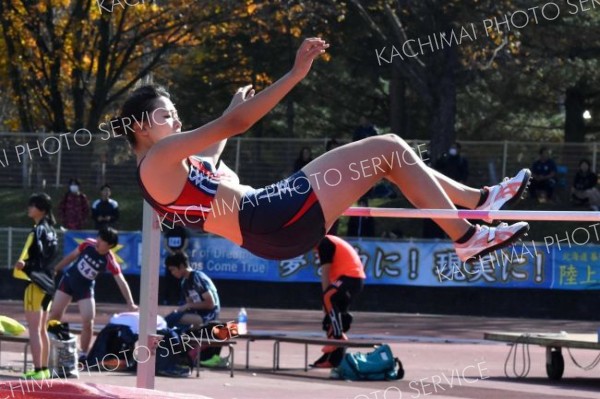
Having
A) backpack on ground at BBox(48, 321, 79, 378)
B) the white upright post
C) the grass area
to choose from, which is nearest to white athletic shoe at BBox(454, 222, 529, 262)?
the white upright post

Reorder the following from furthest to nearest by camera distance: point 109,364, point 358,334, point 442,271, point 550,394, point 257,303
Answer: point 257,303
point 442,271
point 358,334
point 109,364
point 550,394

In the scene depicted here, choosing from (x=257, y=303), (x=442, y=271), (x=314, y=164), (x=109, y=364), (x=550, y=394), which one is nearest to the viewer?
(x=314, y=164)

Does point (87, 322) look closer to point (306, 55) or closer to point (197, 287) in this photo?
point (197, 287)

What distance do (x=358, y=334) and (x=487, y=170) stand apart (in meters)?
8.02

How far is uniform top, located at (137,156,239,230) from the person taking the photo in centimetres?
540

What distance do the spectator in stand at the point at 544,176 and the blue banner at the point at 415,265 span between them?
3086 millimetres

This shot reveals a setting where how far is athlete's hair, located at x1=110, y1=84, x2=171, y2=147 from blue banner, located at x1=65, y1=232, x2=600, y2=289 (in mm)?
12948

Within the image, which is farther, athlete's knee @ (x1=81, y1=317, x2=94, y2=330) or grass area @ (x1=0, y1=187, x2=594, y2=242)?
grass area @ (x1=0, y1=187, x2=594, y2=242)

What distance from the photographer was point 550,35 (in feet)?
81.6

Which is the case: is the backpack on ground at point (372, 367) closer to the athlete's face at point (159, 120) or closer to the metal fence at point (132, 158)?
the athlete's face at point (159, 120)

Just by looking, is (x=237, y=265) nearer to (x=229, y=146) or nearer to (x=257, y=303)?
(x=257, y=303)

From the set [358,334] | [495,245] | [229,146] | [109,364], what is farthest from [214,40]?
[495,245]

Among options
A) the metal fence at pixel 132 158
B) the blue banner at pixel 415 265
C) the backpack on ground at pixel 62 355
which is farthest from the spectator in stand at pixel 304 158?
the backpack on ground at pixel 62 355

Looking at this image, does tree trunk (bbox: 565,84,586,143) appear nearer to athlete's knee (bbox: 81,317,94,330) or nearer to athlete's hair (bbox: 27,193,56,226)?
athlete's knee (bbox: 81,317,94,330)
